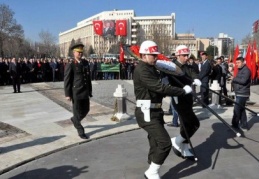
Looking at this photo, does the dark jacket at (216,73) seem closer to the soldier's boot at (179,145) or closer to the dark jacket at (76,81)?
the dark jacket at (76,81)

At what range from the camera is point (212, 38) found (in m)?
177

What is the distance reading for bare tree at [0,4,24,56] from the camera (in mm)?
60031

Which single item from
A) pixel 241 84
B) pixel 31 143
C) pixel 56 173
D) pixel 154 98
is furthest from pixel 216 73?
pixel 56 173

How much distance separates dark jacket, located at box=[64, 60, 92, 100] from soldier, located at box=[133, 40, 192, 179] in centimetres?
260

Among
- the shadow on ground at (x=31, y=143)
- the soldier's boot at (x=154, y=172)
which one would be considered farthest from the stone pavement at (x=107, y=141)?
the soldier's boot at (x=154, y=172)

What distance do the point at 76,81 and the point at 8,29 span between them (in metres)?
60.8

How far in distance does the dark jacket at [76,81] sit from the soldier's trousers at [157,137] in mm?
2586

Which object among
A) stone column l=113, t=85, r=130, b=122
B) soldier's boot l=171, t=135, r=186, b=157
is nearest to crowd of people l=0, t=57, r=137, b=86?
stone column l=113, t=85, r=130, b=122

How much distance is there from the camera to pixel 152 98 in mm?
4723

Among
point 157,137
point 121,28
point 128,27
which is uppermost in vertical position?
point 128,27

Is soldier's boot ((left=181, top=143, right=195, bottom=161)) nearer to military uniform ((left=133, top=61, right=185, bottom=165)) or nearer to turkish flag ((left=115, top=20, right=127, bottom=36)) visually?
military uniform ((left=133, top=61, right=185, bottom=165))

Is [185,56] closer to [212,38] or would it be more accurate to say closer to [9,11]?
[9,11]

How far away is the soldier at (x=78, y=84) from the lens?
704cm

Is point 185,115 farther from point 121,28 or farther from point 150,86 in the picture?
point 121,28
